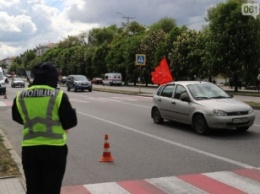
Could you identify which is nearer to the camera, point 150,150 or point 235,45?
point 150,150

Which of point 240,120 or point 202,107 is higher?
point 202,107

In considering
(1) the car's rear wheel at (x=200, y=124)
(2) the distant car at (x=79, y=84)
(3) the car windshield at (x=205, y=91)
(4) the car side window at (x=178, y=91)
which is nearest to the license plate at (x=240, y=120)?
(1) the car's rear wheel at (x=200, y=124)

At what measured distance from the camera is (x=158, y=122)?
1388 centimetres

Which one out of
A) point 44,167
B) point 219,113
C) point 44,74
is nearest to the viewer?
point 44,167

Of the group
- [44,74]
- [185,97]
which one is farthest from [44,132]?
[185,97]

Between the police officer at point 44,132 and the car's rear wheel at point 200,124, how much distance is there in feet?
25.2

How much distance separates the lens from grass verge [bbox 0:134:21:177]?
6781 millimetres

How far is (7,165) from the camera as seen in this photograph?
7285 mm

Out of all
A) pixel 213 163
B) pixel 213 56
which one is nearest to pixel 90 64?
pixel 213 56

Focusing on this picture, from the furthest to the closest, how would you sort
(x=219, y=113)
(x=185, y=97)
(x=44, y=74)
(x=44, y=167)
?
(x=185, y=97) < (x=219, y=113) < (x=44, y=74) < (x=44, y=167)

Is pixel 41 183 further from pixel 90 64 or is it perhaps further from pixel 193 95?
pixel 90 64

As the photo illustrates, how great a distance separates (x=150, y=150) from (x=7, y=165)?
3226mm

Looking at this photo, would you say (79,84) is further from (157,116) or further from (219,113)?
(219,113)

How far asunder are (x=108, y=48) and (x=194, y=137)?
69096mm
